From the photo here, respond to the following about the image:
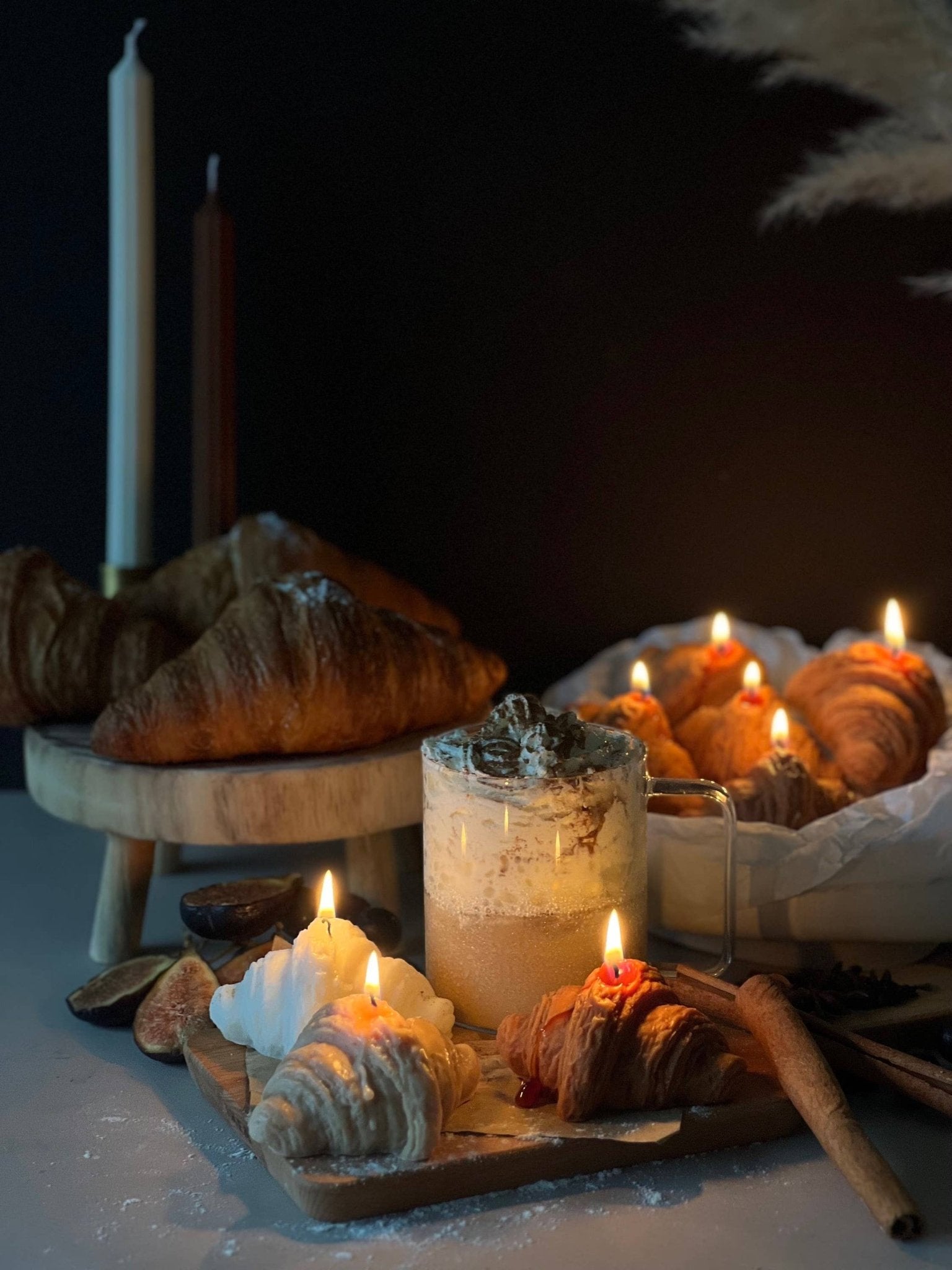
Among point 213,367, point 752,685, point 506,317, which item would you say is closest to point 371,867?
point 752,685

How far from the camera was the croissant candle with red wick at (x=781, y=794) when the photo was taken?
1.28m

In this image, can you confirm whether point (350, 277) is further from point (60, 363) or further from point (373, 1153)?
point (373, 1153)

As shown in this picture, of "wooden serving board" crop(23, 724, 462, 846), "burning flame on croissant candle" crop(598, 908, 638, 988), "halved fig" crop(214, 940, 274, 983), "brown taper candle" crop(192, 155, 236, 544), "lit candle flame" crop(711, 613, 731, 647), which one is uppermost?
"brown taper candle" crop(192, 155, 236, 544)

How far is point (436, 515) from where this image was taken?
5.91ft

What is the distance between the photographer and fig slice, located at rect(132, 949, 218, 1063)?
1088 millimetres

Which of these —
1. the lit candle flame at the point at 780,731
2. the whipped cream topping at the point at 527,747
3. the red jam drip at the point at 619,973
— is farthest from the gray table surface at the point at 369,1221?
the lit candle flame at the point at 780,731

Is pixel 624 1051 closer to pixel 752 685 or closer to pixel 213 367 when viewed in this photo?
pixel 752 685

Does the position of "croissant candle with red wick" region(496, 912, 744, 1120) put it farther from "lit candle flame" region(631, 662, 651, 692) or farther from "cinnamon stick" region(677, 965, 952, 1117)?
"lit candle flame" region(631, 662, 651, 692)

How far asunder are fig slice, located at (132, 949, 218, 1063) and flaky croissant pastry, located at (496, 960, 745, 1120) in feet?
0.95

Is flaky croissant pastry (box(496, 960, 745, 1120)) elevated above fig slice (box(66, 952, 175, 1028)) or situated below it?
above

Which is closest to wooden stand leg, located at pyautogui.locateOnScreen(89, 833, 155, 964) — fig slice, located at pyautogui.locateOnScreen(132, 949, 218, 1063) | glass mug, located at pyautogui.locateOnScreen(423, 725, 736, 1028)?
fig slice, located at pyautogui.locateOnScreen(132, 949, 218, 1063)

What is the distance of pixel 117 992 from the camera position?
1.17m

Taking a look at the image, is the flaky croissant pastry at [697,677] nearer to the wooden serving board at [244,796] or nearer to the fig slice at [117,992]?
the wooden serving board at [244,796]

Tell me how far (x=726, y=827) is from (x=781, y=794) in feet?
0.47
